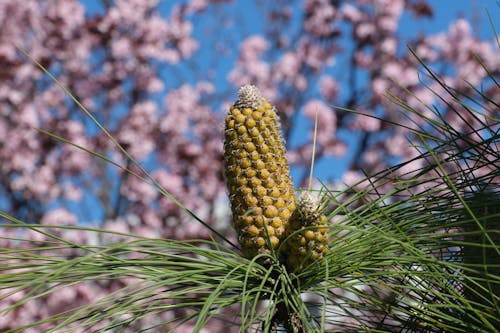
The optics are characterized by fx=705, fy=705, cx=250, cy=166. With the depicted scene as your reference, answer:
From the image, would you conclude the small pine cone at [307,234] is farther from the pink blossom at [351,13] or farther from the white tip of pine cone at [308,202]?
the pink blossom at [351,13]

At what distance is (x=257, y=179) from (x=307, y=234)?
0.38ft

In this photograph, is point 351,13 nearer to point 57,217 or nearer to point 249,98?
point 57,217

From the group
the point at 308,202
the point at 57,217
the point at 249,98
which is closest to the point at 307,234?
the point at 308,202

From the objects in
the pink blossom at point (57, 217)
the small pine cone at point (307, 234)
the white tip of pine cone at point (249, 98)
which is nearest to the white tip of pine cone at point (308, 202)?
the small pine cone at point (307, 234)

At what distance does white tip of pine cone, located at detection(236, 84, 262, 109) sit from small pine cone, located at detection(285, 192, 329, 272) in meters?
→ 0.17

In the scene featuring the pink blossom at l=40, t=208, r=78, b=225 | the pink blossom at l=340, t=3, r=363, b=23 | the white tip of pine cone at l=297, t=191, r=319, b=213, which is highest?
the pink blossom at l=340, t=3, r=363, b=23

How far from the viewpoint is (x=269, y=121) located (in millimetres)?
1073

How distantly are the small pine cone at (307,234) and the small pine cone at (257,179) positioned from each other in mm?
38

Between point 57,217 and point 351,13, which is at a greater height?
point 351,13

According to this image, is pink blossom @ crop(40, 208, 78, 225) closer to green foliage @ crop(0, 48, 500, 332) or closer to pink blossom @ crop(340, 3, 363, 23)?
pink blossom @ crop(340, 3, 363, 23)

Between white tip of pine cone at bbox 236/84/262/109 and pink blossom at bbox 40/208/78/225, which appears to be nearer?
white tip of pine cone at bbox 236/84/262/109

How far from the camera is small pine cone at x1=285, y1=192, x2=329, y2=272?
99cm

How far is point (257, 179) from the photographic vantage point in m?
1.05

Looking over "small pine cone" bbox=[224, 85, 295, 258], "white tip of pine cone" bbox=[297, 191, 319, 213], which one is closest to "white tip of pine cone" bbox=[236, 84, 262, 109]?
"small pine cone" bbox=[224, 85, 295, 258]
